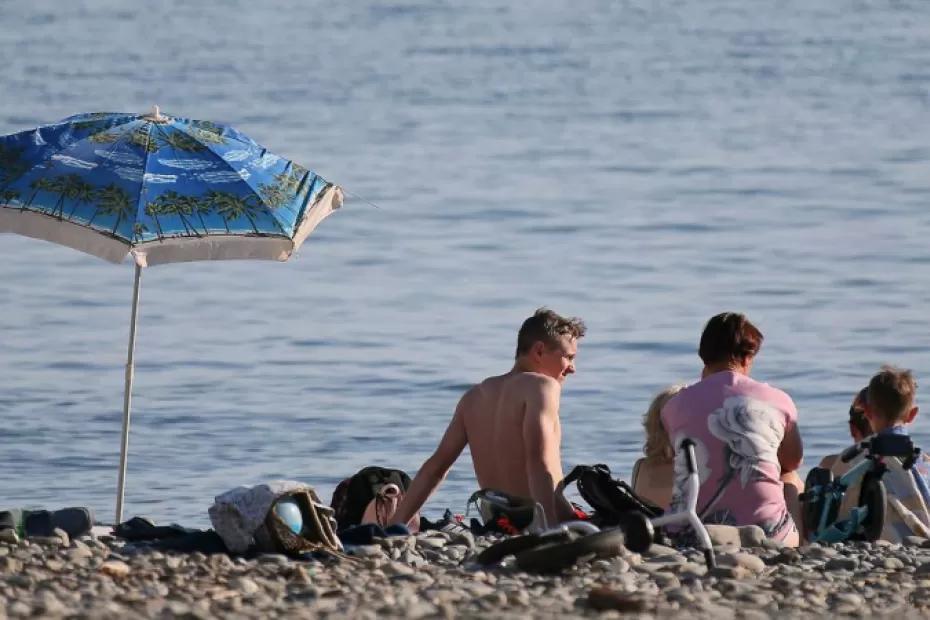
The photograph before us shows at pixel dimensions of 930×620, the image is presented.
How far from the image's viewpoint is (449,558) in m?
6.49

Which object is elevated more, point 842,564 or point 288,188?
point 288,188

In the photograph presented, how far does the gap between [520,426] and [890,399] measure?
1.28 m

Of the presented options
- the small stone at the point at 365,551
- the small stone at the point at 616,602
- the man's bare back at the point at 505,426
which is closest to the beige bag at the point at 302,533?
the small stone at the point at 365,551

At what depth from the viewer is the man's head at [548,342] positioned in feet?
24.7

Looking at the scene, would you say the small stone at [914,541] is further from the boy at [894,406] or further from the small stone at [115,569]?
the small stone at [115,569]

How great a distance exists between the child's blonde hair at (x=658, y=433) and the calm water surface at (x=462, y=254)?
2374mm

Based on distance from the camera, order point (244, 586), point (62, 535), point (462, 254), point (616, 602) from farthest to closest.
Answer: point (462, 254)
point (62, 535)
point (244, 586)
point (616, 602)

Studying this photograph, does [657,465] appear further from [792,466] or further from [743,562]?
[743,562]

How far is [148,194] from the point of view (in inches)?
301

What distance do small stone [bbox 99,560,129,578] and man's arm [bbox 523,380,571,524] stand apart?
178 centimetres

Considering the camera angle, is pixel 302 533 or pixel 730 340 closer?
pixel 302 533

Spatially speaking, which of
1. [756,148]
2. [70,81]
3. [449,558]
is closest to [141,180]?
[449,558]

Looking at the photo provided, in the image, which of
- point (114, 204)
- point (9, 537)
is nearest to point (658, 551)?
point (9, 537)

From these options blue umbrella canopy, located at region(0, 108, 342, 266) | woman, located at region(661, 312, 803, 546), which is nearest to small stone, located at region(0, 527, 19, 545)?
blue umbrella canopy, located at region(0, 108, 342, 266)
